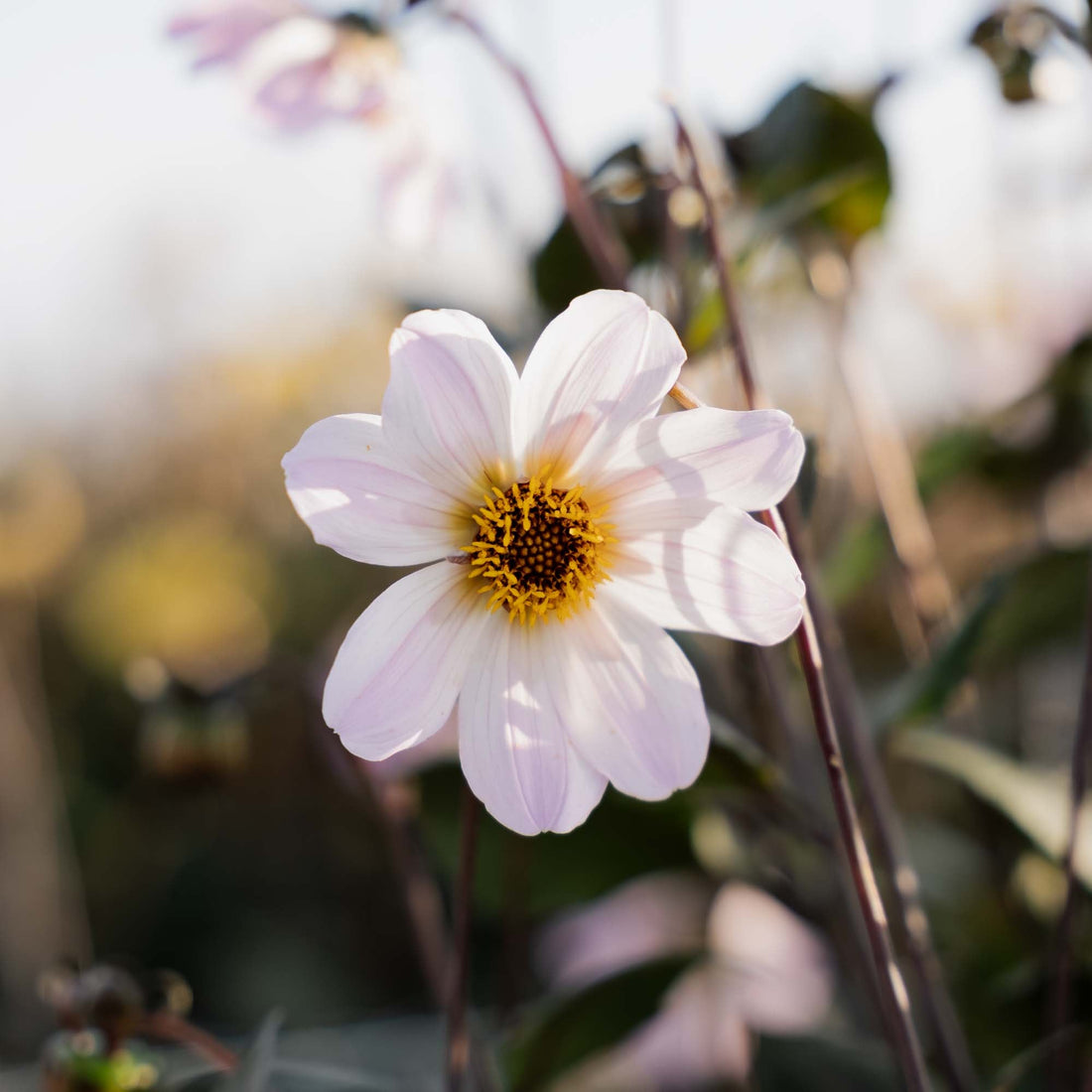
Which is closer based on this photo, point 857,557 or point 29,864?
point 857,557

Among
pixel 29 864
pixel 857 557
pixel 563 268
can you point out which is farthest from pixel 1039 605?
pixel 29 864

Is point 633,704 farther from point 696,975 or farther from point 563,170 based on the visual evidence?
point 696,975

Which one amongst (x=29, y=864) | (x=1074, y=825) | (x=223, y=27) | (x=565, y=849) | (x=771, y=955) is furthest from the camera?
(x=29, y=864)

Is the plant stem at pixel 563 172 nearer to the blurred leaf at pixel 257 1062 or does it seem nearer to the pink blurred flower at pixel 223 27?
the pink blurred flower at pixel 223 27

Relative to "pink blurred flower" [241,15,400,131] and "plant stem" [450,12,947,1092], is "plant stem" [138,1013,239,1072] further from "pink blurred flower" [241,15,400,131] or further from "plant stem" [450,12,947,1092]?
"pink blurred flower" [241,15,400,131]

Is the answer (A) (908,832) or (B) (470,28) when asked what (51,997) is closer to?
(B) (470,28)

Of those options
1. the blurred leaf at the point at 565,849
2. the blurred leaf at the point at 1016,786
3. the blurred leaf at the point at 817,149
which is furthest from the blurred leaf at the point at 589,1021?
the blurred leaf at the point at 817,149

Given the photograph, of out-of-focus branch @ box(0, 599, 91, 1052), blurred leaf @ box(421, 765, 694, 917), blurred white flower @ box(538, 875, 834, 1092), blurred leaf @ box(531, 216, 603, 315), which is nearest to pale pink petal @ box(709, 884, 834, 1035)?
blurred white flower @ box(538, 875, 834, 1092)
